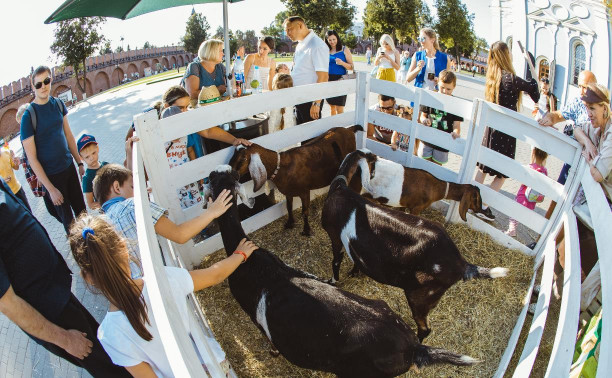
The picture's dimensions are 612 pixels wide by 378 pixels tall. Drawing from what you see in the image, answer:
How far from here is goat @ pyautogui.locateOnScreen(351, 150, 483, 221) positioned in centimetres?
405

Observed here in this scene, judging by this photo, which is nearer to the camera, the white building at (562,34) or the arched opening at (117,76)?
the white building at (562,34)

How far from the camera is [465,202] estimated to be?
4.04 m

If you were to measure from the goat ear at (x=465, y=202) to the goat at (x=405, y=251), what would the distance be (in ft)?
3.47

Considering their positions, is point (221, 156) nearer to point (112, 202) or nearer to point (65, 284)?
point (112, 202)

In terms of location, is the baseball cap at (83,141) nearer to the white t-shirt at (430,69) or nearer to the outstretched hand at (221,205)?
the outstretched hand at (221,205)

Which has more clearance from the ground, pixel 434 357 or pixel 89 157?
pixel 89 157

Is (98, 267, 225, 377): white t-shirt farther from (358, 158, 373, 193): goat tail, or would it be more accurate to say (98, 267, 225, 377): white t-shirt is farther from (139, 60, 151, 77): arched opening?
(139, 60, 151, 77): arched opening

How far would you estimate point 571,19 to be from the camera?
18328 millimetres

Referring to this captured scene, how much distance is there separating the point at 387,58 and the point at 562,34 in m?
17.8

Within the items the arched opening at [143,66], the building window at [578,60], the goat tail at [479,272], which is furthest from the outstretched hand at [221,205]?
the arched opening at [143,66]

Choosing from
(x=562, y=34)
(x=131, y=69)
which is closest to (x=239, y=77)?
(x=562, y=34)

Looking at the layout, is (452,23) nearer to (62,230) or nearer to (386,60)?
(386,60)

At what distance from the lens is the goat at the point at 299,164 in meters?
3.89

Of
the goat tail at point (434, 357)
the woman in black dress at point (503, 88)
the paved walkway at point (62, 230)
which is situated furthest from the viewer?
the woman in black dress at point (503, 88)
